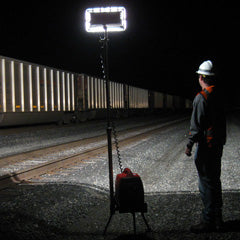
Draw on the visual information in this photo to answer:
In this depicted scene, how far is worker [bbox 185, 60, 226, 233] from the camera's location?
337 cm

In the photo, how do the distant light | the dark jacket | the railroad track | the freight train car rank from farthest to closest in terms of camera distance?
1. the freight train car
2. the railroad track
3. the distant light
4. the dark jacket

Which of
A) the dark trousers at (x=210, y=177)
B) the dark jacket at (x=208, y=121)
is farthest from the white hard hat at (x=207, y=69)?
the dark trousers at (x=210, y=177)

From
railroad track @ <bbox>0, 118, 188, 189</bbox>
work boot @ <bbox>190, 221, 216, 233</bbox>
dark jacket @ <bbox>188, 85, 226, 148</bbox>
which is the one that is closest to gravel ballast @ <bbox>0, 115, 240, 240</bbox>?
work boot @ <bbox>190, 221, 216, 233</bbox>

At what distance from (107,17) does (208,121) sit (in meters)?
1.60

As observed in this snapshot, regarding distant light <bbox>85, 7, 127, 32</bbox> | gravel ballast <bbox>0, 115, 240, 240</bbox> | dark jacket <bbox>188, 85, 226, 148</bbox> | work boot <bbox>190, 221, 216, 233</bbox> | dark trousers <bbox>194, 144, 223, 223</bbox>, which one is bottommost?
gravel ballast <bbox>0, 115, 240, 240</bbox>

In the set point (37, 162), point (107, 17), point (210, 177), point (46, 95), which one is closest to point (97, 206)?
point (210, 177)

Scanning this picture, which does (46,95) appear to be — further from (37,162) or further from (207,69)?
(207,69)

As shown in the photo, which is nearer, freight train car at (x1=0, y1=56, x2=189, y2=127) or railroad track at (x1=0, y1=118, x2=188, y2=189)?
railroad track at (x1=0, y1=118, x2=188, y2=189)

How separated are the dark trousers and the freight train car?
11.6m

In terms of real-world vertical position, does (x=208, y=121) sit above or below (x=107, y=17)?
below

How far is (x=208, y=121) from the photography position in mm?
3381

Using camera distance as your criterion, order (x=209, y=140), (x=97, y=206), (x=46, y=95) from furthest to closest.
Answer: (x=46, y=95) < (x=97, y=206) < (x=209, y=140)

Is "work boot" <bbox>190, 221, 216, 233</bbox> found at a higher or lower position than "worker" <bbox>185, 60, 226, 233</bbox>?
lower

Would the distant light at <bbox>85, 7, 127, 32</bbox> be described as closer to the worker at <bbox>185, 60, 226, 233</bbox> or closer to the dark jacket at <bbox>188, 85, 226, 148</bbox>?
the worker at <bbox>185, 60, 226, 233</bbox>
